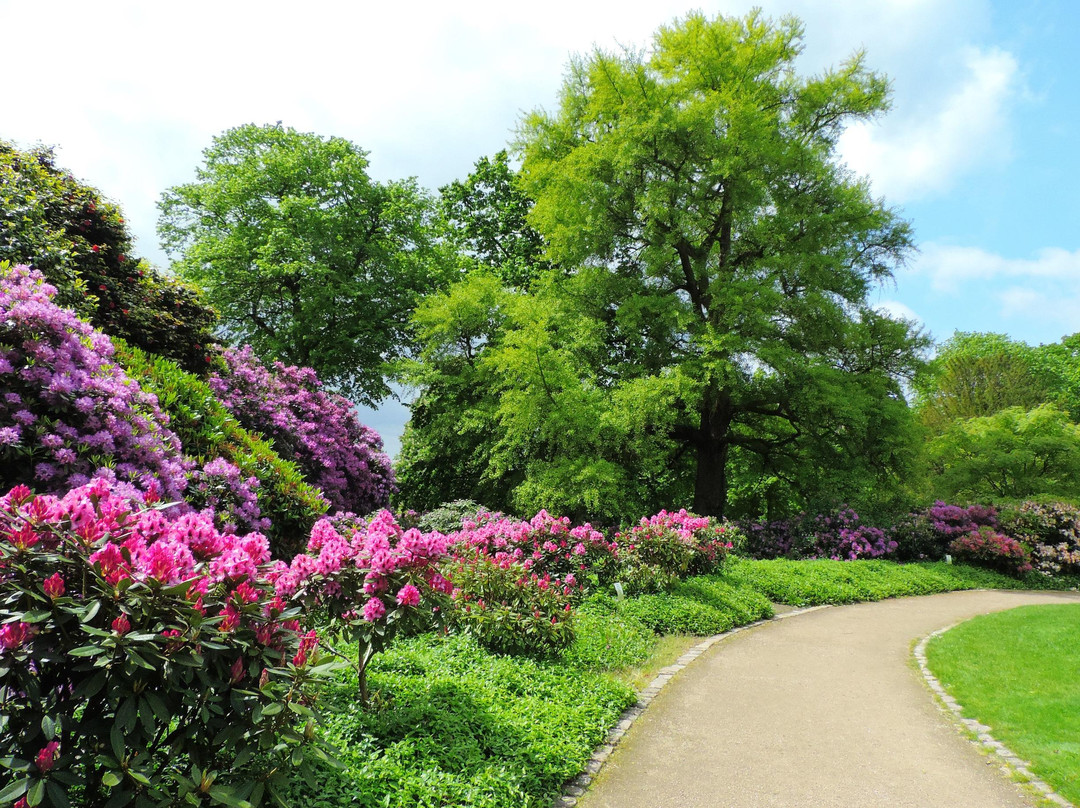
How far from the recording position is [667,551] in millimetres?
8844

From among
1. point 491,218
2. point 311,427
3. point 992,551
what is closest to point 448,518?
point 311,427

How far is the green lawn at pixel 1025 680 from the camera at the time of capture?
4570 millimetres

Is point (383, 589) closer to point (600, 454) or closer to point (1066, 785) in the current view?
point (1066, 785)

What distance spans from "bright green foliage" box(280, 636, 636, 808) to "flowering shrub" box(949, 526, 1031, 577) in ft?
43.2

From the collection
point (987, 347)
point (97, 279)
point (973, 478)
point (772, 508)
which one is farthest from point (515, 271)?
point (987, 347)

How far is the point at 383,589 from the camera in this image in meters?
3.74

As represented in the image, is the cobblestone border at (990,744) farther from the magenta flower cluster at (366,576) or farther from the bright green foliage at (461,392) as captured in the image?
the bright green foliage at (461,392)

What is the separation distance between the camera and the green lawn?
15.0ft

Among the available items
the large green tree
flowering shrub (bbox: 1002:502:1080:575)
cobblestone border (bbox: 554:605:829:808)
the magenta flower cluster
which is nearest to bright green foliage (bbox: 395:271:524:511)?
the large green tree

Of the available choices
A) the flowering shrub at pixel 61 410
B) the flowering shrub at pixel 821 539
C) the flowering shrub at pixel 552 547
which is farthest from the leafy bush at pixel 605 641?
the flowering shrub at pixel 821 539

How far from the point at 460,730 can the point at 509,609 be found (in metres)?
1.66

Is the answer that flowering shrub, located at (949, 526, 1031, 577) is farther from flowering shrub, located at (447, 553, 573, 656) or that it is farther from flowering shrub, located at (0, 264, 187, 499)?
flowering shrub, located at (0, 264, 187, 499)

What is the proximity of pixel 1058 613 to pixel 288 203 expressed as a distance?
21288mm

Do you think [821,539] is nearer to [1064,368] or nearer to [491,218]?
[491,218]
